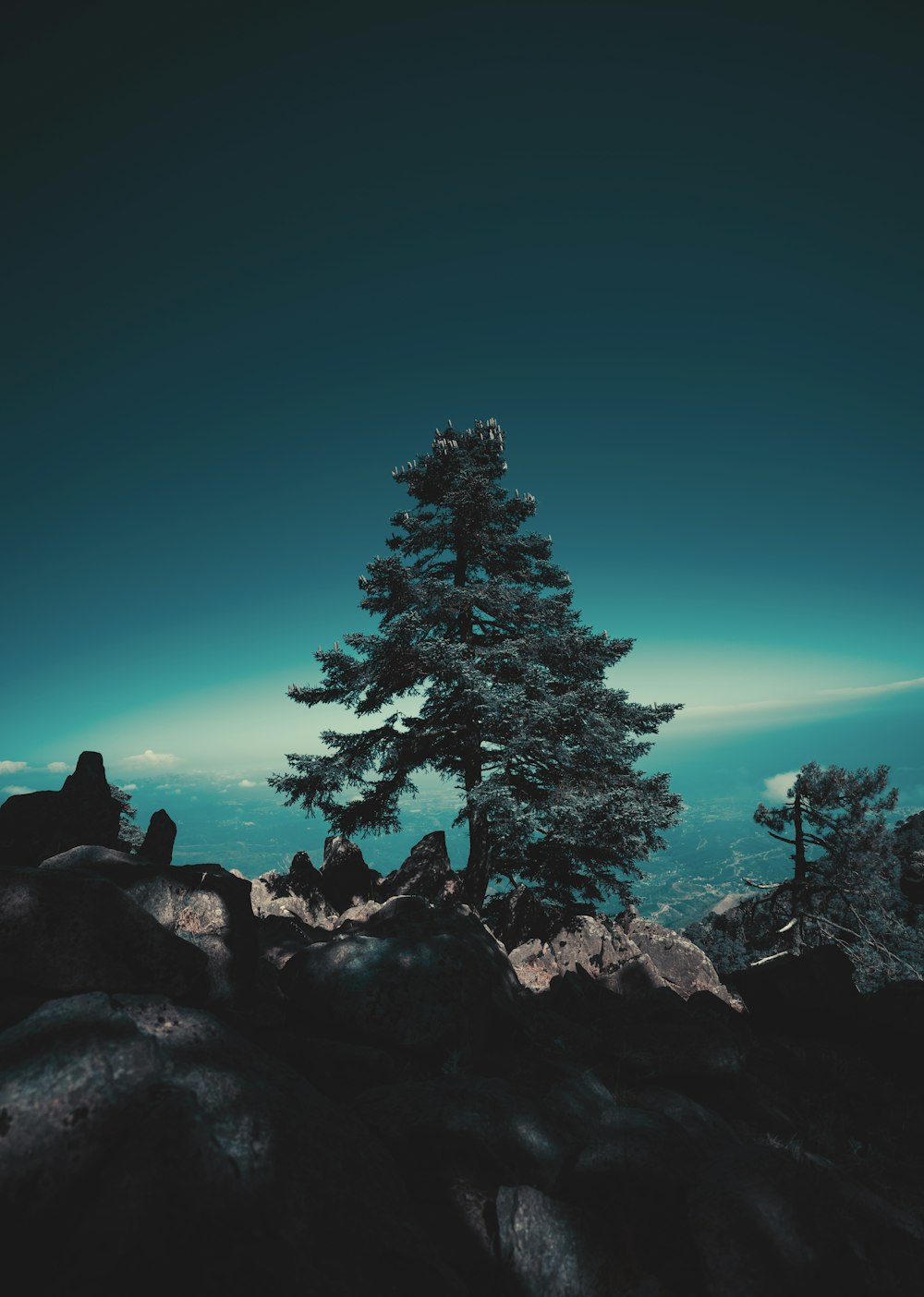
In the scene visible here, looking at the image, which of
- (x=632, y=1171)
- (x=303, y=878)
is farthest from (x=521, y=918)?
(x=632, y=1171)

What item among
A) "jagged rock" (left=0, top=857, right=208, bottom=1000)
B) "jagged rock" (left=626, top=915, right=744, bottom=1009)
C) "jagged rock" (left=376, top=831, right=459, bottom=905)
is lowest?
"jagged rock" (left=626, top=915, right=744, bottom=1009)

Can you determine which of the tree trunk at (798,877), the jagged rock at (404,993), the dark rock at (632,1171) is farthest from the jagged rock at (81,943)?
the tree trunk at (798,877)

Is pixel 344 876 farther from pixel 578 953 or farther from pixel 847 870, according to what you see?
pixel 847 870

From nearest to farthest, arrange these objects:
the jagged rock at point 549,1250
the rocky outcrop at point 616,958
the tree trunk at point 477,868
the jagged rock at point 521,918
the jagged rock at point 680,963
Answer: the jagged rock at point 549,1250 → the rocky outcrop at point 616,958 → the jagged rock at point 680,963 → the jagged rock at point 521,918 → the tree trunk at point 477,868

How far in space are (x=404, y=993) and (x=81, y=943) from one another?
3.30 m

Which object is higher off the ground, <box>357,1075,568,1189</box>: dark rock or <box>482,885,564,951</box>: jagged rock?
<box>357,1075,568,1189</box>: dark rock

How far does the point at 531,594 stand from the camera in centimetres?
1470

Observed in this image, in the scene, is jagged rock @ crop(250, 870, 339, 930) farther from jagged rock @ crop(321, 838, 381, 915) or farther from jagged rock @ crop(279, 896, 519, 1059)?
jagged rock @ crop(279, 896, 519, 1059)

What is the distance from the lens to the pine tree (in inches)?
485

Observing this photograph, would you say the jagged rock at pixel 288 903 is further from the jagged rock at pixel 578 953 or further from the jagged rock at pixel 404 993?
the jagged rock at pixel 404 993

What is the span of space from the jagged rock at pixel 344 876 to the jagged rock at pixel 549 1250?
12.5 meters

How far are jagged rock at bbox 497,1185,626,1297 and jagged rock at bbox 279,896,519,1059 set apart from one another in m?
2.64

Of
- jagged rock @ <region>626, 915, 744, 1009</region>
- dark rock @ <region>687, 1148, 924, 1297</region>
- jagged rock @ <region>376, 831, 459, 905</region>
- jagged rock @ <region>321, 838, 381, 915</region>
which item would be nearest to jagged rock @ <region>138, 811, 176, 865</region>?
jagged rock @ <region>321, 838, 381, 915</region>

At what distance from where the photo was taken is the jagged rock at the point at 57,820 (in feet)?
35.7
